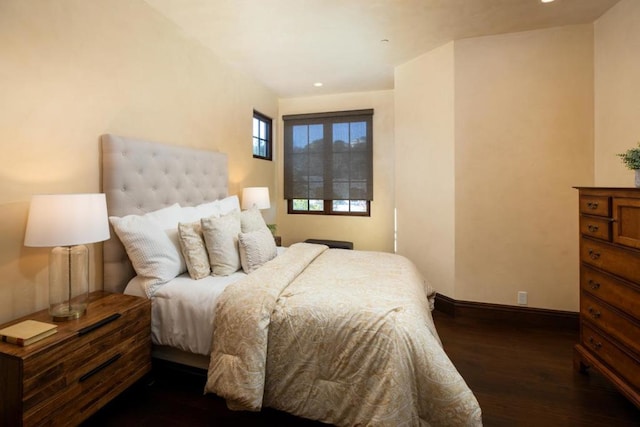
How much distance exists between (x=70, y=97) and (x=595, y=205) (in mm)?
3366

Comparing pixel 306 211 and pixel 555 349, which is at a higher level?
pixel 306 211

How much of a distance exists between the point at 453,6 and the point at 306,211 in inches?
127

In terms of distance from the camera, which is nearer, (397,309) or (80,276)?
(397,309)

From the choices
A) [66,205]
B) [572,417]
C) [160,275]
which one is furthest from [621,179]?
[66,205]

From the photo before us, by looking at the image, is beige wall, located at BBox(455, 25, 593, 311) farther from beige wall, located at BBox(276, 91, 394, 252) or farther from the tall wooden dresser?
beige wall, located at BBox(276, 91, 394, 252)

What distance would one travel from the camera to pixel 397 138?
12.2 ft

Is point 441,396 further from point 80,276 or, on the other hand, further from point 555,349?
point 80,276

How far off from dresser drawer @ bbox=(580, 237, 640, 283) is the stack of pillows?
222 cm

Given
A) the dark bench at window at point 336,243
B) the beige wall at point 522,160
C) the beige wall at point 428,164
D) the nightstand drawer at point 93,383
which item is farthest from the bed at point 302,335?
the dark bench at window at point 336,243

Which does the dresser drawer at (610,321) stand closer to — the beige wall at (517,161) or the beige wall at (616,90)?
the beige wall at (517,161)

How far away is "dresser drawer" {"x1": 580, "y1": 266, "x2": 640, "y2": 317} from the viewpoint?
161cm

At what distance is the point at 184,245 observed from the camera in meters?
2.14

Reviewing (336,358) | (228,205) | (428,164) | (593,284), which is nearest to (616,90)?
(428,164)

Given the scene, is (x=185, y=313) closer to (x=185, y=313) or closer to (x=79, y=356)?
(x=185, y=313)
